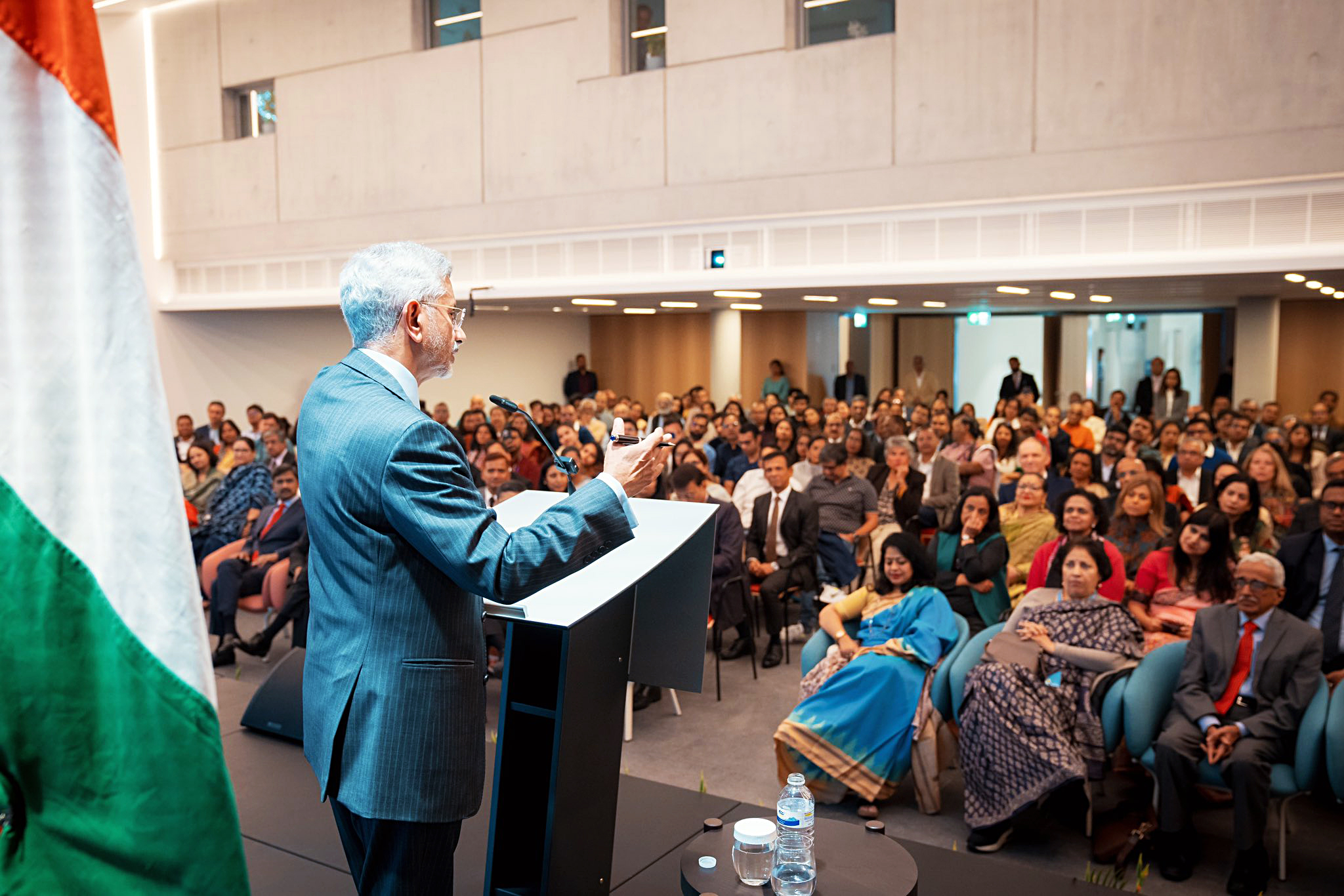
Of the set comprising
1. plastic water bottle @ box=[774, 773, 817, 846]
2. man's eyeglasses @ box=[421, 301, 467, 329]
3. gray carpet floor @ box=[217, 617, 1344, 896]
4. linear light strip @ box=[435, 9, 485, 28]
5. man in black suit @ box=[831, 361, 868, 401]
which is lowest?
gray carpet floor @ box=[217, 617, 1344, 896]

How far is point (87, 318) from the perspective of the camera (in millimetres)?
718

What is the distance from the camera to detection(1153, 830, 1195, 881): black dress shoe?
362 cm

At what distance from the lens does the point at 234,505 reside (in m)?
7.26

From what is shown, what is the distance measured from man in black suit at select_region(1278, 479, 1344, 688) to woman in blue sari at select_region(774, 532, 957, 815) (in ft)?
4.82

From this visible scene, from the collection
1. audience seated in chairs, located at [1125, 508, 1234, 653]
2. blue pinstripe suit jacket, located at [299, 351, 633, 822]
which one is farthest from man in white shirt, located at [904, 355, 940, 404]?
blue pinstripe suit jacket, located at [299, 351, 633, 822]

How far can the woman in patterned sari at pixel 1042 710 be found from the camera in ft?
12.4

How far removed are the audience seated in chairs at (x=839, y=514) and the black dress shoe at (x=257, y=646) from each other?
10.6 ft

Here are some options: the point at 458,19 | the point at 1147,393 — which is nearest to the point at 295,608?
the point at 458,19

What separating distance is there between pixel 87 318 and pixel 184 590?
20 centimetres

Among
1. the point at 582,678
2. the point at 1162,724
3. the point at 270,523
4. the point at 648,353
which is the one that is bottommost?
the point at 1162,724

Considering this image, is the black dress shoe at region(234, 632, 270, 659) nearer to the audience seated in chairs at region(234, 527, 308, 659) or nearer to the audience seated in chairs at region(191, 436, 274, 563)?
the audience seated in chairs at region(234, 527, 308, 659)

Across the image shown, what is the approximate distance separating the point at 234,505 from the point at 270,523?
2.81ft

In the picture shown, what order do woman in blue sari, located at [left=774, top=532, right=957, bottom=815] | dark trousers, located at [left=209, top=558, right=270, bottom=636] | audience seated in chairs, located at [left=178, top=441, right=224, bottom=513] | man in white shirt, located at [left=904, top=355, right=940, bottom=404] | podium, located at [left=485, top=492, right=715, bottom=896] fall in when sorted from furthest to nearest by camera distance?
man in white shirt, located at [left=904, top=355, right=940, bottom=404], audience seated in chairs, located at [left=178, top=441, right=224, bottom=513], dark trousers, located at [left=209, top=558, right=270, bottom=636], woman in blue sari, located at [left=774, top=532, right=957, bottom=815], podium, located at [left=485, top=492, right=715, bottom=896]

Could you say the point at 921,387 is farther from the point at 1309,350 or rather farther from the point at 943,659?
the point at 943,659
